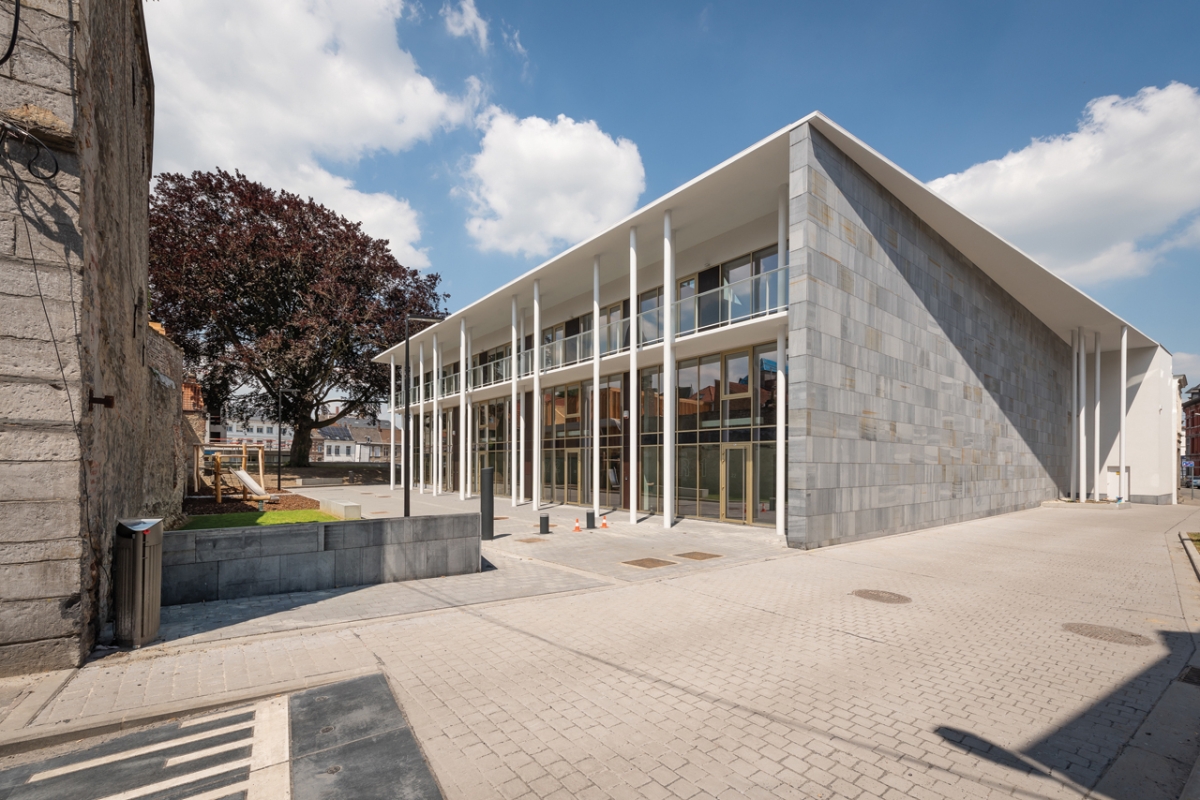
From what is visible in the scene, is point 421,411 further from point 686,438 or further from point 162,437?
point 686,438

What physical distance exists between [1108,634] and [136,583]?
11410 millimetres

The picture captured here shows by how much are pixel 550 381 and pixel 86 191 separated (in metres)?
19.6

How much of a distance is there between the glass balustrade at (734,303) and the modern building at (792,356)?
0.06 m

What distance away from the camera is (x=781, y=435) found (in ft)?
49.4

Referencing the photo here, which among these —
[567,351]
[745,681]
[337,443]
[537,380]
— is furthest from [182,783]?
[337,443]

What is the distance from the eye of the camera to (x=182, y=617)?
713 cm

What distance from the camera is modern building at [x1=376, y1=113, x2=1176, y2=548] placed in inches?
567

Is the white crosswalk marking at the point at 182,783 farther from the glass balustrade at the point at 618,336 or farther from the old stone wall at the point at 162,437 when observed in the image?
the glass balustrade at the point at 618,336

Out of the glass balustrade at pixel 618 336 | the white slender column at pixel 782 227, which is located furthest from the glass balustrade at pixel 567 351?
the white slender column at pixel 782 227

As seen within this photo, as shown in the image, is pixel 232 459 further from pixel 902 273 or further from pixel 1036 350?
pixel 1036 350

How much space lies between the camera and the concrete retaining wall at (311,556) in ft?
25.6

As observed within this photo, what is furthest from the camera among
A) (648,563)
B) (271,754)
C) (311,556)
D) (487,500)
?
(487,500)

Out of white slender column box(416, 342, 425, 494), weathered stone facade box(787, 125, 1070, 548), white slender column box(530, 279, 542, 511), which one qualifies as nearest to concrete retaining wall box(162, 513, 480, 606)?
weathered stone facade box(787, 125, 1070, 548)

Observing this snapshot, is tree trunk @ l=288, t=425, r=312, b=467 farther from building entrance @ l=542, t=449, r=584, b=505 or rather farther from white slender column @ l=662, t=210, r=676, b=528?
white slender column @ l=662, t=210, r=676, b=528
